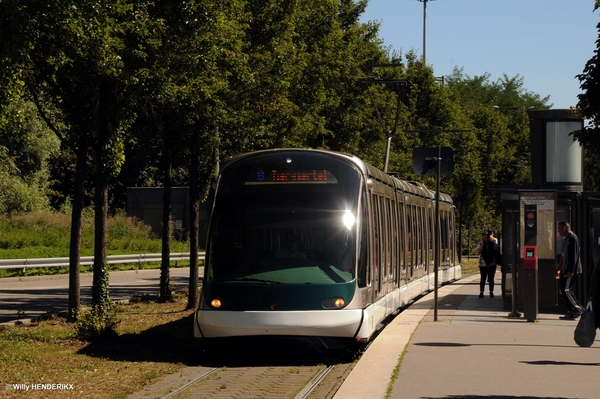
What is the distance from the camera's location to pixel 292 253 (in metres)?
14.4

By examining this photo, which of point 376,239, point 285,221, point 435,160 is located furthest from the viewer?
point 435,160

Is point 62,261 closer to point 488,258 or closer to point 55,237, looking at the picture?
point 55,237

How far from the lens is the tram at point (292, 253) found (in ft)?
45.4

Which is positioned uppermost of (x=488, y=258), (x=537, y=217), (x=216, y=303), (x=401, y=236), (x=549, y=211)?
(x=549, y=211)

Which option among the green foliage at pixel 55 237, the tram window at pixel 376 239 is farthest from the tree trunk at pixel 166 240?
the green foliage at pixel 55 237

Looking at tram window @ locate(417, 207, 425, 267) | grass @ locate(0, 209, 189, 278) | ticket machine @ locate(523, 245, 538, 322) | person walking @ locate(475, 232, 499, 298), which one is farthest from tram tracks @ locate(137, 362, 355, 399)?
grass @ locate(0, 209, 189, 278)

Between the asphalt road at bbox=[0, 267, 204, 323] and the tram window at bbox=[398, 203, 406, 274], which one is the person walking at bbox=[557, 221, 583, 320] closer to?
the tram window at bbox=[398, 203, 406, 274]

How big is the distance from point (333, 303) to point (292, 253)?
0.94m

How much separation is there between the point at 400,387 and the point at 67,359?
213 inches

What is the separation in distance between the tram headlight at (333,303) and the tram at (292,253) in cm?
1

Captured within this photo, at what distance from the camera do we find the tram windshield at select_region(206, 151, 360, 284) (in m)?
14.2

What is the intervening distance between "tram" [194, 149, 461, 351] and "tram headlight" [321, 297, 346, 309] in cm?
1

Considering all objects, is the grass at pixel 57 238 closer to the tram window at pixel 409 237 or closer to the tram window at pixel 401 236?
the tram window at pixel 409 237

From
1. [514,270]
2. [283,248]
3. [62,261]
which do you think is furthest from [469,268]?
[283,248]
